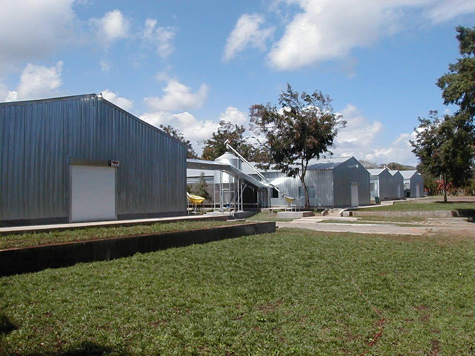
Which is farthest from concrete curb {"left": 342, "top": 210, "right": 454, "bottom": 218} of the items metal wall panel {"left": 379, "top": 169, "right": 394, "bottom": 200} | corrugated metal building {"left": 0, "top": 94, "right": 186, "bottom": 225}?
metal wall panel {"left": 379, "top": 169, "right": 394, "bottom": 200}

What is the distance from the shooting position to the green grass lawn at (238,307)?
4.69 metres

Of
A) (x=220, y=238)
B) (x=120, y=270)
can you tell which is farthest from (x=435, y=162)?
(x=120, y=270)

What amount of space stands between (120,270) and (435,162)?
35.8 m

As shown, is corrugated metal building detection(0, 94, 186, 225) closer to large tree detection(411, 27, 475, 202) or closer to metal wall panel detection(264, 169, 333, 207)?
large tree detection(411, 27, 475, 202)

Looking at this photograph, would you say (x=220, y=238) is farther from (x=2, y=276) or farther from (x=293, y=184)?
(x=293, y=184)

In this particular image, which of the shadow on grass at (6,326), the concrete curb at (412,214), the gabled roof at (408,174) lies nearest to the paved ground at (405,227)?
the concrete curb at (412,214)

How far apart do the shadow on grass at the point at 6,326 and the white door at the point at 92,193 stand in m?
11.3

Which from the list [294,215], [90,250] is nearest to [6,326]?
[90,250]

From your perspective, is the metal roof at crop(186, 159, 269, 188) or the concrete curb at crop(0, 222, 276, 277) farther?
the metal roof at crop(186, 159, 269, 188)

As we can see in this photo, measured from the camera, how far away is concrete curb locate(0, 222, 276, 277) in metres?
7.15

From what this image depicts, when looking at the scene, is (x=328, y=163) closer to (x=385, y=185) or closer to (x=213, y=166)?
(x=213, y=166)

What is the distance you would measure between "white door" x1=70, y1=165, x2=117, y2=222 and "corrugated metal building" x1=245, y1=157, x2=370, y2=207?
2047cm

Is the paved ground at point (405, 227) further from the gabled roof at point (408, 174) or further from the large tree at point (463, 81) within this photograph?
the gabled roof at point (408, 174)

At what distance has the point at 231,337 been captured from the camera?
4.91 metres
